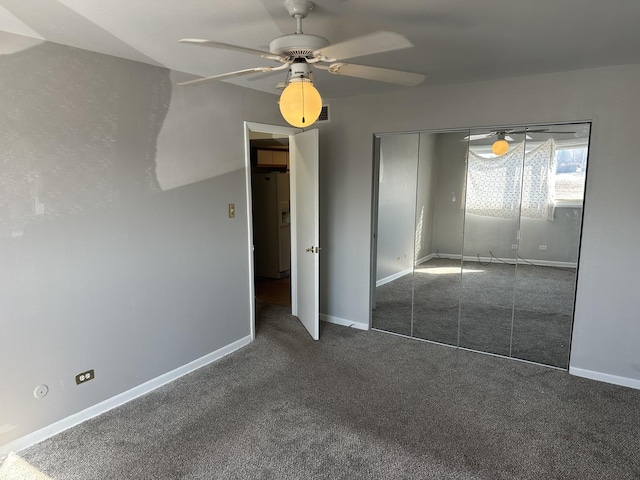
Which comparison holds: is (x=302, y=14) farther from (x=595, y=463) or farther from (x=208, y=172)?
(x=595, y=463)

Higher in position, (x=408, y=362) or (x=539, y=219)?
(x=539, y=219)

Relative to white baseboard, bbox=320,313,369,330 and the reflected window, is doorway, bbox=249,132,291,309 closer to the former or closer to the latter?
white baseboard, bbox=320,313,369,330

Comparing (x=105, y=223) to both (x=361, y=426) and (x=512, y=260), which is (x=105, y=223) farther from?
(x=512, y=260)

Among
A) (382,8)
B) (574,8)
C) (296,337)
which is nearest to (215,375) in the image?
(296,337)

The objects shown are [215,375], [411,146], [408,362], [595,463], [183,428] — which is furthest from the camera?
[411,146]

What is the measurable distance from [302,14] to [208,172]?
1823 mm

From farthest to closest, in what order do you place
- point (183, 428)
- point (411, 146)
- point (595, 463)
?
point (411, 146) < point (183, 428) < point (595, 463)

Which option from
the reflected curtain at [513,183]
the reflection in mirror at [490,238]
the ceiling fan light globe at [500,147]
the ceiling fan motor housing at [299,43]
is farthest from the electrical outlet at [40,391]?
the ceiling fan light globe at [500,147]

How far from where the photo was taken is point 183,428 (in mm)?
2609

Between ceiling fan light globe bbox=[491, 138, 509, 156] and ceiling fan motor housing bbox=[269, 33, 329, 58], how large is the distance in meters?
2.28

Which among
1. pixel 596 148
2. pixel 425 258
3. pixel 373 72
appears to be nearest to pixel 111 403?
pixel 373 72

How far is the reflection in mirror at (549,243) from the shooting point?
3162mm

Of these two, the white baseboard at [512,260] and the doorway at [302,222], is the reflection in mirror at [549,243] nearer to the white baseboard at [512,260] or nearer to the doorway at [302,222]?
the white baseboard at [512,260]

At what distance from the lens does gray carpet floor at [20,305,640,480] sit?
2242 mm
